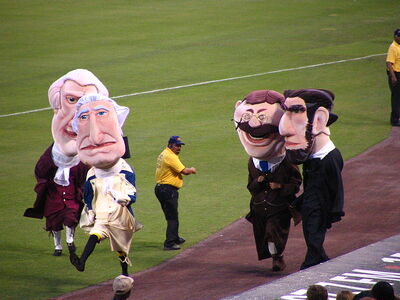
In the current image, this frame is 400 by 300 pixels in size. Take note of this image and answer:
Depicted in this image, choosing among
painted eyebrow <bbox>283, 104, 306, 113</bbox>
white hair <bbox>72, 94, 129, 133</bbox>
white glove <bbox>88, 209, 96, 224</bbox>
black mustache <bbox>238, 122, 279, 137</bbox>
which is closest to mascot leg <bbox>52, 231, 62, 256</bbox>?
white glove <bbox>88, 209, 96, 224</bbox>

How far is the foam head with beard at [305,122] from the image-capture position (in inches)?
483

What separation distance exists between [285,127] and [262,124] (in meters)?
0.35

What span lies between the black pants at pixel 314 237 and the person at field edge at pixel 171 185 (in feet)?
8.08

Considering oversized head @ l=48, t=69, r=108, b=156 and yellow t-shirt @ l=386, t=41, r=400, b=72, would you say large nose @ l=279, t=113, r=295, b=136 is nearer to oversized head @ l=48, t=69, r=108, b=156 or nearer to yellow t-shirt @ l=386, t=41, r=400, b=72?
oversized head @ l=48, t=69, r=108, b=156

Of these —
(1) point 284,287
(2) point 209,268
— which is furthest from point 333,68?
(1) point 284,287

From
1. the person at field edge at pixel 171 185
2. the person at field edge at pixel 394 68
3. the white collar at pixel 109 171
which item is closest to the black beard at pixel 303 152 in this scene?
the white collar at pixel 109 171

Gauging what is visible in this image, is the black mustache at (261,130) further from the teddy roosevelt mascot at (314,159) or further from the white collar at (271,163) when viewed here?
the white collar at (271,163)

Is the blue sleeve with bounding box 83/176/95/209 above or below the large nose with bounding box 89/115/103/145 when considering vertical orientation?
A: below

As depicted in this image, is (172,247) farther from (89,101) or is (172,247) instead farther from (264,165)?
(89,101)

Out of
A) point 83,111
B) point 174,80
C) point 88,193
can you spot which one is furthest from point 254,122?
point 174,80

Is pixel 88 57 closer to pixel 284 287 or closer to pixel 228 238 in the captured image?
pixel 228 238

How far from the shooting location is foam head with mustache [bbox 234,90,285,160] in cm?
1254

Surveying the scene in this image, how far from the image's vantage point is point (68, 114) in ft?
43.0

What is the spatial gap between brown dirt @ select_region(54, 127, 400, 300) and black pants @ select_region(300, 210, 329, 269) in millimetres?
574
